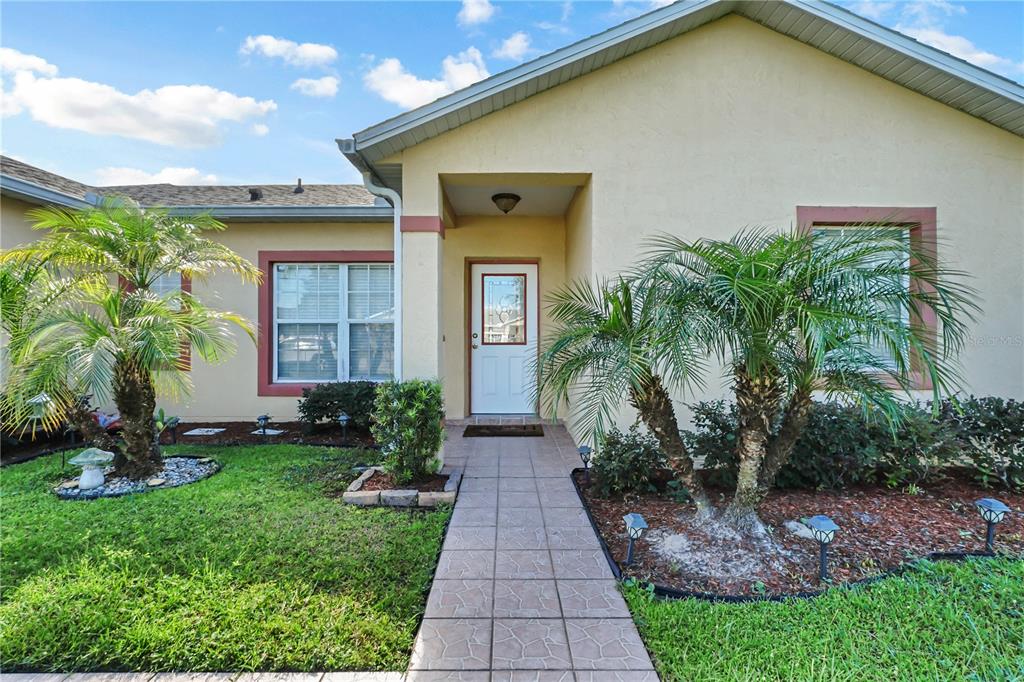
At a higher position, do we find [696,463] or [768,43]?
[768,43]

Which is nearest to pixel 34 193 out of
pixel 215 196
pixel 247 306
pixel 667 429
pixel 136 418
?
pixel 215 196

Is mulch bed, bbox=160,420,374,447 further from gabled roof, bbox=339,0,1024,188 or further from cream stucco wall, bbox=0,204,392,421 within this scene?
gabled roof, bbox=339,0,1024,188

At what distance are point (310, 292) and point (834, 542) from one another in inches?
281

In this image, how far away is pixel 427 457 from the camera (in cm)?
447

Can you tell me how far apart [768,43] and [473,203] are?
12.8 ft

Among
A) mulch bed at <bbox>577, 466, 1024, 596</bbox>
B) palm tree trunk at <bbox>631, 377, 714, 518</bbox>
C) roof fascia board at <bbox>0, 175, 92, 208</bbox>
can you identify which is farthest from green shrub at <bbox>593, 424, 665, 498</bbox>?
roof fascia board at <bbox>0, 175, 92, 208</bbox>

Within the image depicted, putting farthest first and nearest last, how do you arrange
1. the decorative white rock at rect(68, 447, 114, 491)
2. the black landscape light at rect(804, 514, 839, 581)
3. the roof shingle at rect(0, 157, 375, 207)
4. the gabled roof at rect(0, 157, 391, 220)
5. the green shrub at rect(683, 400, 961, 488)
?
the roof shingle at rect(0, 157, 375, 207), the gabled roof at rect(0, 157, 391, 220), the decorative white rock at rect(68, 447, 114, 491), the green shrub at rect(683, 400, 961, 488), the black landscape light at rect(804, 514, 839, 581)

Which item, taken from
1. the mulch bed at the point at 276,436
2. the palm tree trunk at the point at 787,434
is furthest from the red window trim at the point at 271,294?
the palm tree trunk at the point at 787,434

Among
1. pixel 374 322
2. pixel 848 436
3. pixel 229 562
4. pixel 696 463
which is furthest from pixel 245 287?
pixel 848 436

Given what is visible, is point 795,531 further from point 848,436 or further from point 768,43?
point 768,43

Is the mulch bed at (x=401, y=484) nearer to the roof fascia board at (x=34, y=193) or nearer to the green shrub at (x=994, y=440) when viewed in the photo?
the green shrub at (x=994, y=440)

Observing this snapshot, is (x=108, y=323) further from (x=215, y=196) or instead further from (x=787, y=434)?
(x=787, y=434)

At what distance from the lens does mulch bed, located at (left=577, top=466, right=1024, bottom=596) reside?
2971 mm

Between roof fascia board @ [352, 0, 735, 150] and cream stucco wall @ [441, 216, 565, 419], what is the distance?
2843 mm
